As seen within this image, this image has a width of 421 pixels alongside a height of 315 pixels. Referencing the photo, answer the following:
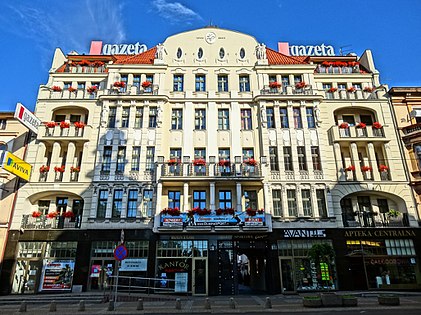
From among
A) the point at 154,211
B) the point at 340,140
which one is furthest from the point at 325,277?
the point at 154,211

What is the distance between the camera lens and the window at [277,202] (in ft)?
73.4

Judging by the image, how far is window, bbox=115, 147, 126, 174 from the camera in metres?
23.6

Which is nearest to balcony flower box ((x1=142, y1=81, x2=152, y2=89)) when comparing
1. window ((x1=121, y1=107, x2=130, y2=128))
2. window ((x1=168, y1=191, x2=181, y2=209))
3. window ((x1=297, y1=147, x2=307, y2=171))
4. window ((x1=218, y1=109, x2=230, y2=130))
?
window ((x1=121, y1=107, x2=130, y2=128))

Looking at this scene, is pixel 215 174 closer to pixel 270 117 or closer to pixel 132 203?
pixel 132 203

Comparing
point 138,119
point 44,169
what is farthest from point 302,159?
point 44,169

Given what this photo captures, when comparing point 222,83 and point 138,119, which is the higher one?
point 222,83

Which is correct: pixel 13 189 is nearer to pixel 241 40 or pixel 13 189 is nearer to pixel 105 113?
pixel 105 113

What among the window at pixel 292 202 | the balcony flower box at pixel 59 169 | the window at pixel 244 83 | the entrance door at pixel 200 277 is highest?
the window at pixel 244 83

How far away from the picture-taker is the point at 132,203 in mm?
22672

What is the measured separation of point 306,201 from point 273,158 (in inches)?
167

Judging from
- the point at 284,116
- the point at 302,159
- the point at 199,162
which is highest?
the point at 284,116

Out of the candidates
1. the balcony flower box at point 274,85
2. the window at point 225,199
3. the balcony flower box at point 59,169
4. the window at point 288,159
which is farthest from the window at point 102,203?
the balcony flower box at point 274,85

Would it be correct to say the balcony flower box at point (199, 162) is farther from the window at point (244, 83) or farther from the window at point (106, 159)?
the window at point (244, 83)

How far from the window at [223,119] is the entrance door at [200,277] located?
432 inches
